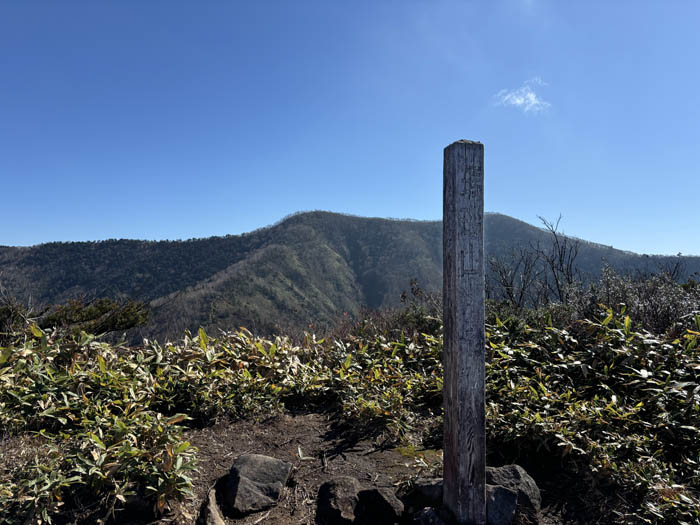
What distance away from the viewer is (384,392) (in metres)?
3.54

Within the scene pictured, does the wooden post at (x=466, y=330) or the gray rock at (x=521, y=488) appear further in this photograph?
the gray rock at (x=521, y=488)

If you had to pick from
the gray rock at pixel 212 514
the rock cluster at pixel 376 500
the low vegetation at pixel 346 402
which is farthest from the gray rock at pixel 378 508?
the low vegetation at pixel 346 402

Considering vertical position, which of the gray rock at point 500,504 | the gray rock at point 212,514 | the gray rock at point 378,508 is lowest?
the gray rock at point 212,514

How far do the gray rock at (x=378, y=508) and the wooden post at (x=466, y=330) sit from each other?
321 millimetres

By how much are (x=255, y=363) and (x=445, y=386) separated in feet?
8.22

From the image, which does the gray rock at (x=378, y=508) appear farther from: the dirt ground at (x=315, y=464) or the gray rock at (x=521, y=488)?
the gray rock at (x=521, y=488)

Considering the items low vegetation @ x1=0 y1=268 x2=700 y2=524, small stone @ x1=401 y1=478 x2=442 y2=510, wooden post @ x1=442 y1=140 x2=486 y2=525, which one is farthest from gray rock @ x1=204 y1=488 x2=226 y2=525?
wooden post @ x1=442 y1=140 x2=486 y2=525

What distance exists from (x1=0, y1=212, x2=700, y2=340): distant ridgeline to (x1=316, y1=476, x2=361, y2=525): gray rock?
28.0 m

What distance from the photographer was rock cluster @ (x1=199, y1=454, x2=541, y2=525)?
2.03m

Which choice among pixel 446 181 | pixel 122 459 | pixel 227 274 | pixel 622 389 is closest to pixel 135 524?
pixel 122 459

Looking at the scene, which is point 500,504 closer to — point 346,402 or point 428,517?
point 428,517

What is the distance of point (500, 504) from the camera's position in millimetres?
2025

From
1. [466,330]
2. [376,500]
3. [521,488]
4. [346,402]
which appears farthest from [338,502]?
[346,402]

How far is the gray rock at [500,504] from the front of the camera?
1.99 metres
